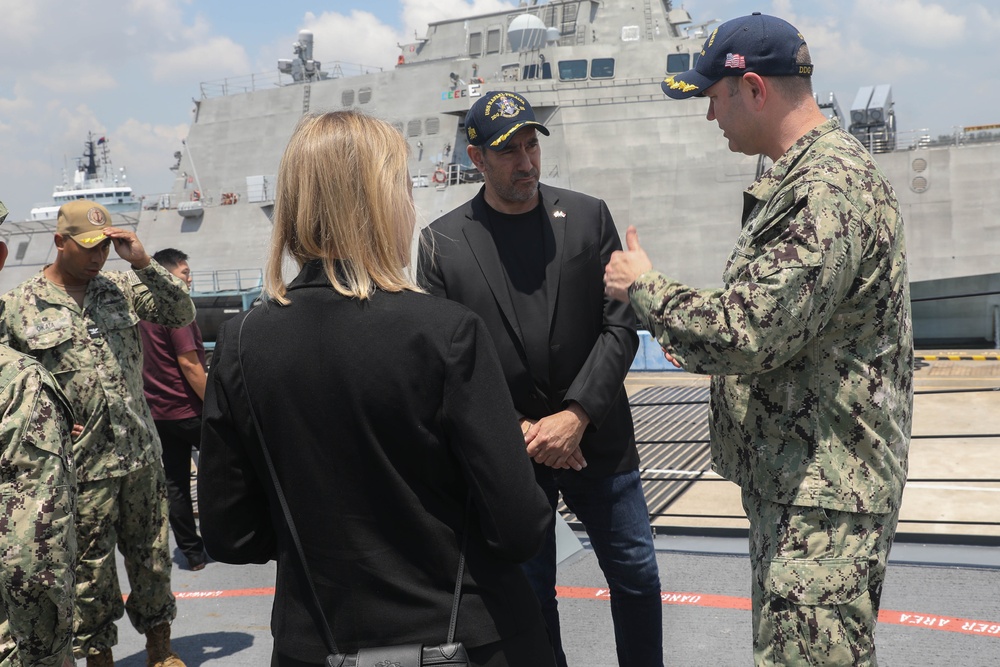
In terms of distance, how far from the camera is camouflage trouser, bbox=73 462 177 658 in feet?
10.2

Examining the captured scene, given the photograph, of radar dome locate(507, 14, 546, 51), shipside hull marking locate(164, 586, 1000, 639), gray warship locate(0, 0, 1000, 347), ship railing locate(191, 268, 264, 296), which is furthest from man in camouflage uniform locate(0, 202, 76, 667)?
radar dome locate(507, 14, 546, 51)

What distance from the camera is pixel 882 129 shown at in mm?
17734

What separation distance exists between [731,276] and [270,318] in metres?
1.04

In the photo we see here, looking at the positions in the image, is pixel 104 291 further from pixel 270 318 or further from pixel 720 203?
pixel 720 203

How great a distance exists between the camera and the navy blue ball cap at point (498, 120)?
2580 mm

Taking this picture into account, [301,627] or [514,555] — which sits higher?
[514,555]

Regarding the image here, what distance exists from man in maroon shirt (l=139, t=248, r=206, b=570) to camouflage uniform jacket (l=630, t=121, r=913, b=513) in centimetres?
361

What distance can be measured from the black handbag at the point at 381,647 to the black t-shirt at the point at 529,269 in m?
1.10

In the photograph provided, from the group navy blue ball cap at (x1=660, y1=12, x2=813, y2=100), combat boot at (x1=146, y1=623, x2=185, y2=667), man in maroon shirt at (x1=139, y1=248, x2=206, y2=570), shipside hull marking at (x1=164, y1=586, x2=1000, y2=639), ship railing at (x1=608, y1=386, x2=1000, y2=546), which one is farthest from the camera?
man in maroon shirt at (x1=139, y1=248, x2=206, y2=570)

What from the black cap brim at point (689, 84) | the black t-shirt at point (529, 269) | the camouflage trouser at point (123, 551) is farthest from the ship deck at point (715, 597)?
the black cap brim at point (689, 84)

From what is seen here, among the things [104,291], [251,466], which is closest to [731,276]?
[251,466]

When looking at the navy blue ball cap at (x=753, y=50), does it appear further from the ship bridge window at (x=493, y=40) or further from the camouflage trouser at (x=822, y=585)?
the ship bridge window at (x=493, y=40)

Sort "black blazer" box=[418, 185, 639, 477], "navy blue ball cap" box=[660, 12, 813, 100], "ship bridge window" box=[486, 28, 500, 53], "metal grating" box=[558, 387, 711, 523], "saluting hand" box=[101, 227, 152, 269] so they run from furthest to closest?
"ship bridge window" box=[486, 28, 500, 53], "metal grating" box=[558, 387, 711, 523], "saluting hand" box=[101, 227, 152, 269], "black blazer" box=[418, 185, 639, 477], "navy blue ball cap" box=[660, 12, 813, 100]

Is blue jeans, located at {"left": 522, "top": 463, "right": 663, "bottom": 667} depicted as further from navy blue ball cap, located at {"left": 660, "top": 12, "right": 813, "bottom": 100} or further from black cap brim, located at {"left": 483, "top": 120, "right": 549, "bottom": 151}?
navy blue ball cap, located at {"left": 660, "top": 12, "right": 813, "bottom": 100}
